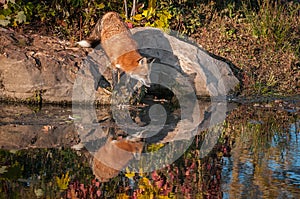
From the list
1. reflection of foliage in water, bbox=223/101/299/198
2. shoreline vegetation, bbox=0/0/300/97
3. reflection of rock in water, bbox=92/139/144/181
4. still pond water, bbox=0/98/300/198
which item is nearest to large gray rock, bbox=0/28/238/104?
still pond water, bbox=0/98/300/198

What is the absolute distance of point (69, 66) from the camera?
963cm

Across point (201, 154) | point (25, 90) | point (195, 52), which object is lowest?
point (201, 154)

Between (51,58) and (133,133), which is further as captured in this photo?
(51,58)

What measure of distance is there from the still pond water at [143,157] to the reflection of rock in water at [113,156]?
10 millimetres

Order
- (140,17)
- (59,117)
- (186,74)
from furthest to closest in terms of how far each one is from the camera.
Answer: (140,17)
(186,74)
(59,117)

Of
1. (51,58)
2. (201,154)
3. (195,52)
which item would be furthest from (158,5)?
(201,154)

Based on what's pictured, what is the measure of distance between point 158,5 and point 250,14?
2154mm

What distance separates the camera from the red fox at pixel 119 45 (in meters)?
9.42

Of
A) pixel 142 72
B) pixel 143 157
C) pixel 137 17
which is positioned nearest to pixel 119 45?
pixel 142 72

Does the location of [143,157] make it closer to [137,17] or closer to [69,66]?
[69,66]

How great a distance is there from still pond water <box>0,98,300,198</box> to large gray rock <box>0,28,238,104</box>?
16.0 inches

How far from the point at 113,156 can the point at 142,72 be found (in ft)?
10.7

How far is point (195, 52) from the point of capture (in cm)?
1066

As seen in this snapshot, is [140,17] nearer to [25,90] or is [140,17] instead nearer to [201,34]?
[201,34]
